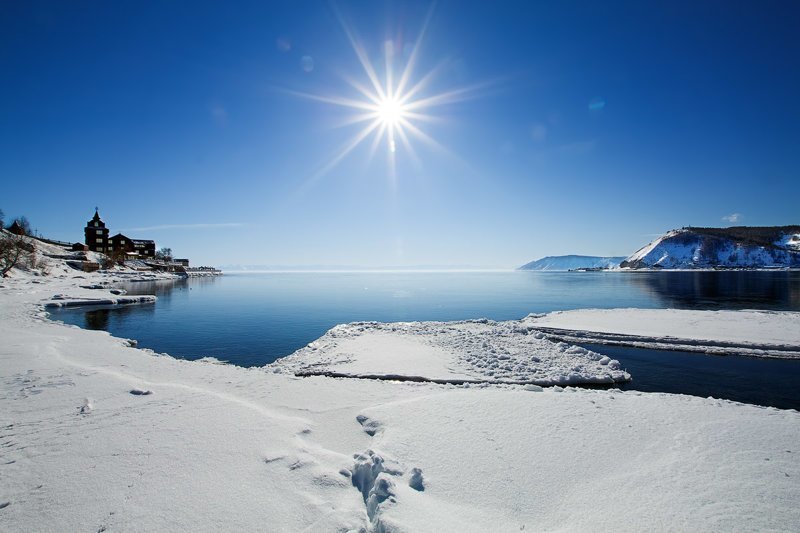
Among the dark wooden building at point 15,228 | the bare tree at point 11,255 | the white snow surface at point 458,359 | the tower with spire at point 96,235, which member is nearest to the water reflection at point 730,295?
the white snow surface at point 458,359

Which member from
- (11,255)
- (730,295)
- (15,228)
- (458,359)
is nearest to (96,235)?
(15,228)

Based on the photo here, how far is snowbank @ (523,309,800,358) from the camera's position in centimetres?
2025

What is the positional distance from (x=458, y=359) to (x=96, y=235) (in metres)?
182

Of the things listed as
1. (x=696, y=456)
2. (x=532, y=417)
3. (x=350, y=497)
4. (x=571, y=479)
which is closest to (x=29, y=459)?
(x=350, y=497)

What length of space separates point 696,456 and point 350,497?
22.5ft

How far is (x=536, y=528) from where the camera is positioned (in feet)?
16.2

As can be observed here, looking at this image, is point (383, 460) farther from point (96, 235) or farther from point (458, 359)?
point (96, 235)

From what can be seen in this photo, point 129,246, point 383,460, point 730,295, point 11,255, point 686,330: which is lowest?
point 686,330

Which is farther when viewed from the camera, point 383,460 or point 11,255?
point 11,255

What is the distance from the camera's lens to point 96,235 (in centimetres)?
14262

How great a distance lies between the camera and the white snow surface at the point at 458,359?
15094mm

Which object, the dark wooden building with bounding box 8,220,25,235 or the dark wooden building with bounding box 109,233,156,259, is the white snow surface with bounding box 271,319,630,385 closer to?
the dark wooden building with bounding box 8,220,25,235

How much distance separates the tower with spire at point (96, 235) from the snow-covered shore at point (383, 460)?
175m

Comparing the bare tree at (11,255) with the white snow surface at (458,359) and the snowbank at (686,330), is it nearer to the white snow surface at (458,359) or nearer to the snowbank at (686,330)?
the white snow surface at (458,359)
